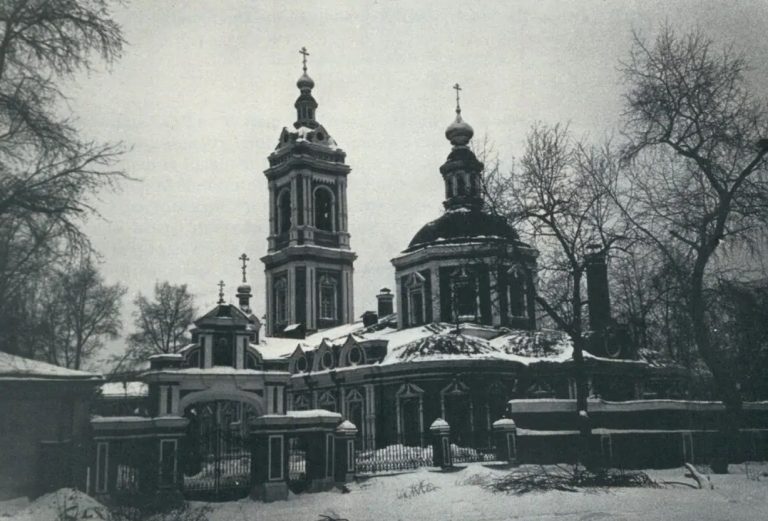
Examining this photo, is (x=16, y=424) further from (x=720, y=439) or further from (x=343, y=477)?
(x=720, y=439)

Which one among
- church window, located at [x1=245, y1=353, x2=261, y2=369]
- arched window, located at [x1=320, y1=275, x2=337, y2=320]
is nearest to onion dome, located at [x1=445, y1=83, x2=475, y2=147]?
arched window, located at [x1=320, y1=275, x2=337, y2=320]

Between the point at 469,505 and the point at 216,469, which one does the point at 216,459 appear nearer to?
the point at 216,469

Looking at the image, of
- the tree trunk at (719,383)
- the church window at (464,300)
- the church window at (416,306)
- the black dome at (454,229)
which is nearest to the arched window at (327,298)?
the black dome at (454,229)

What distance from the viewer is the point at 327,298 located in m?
41.8

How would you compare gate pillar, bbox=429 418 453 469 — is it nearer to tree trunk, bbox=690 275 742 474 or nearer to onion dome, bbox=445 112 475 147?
tree trunk, bbox=690 275 742 474

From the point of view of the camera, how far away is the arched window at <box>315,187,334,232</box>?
42219 millimetres

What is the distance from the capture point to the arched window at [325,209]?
42219 millimetres

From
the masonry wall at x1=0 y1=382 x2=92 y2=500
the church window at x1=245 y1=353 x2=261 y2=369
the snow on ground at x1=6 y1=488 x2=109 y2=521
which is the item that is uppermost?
the church window at x1=245 y1=353 x2=261 y2=369

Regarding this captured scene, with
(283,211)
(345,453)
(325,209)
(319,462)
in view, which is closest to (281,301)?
(283,211)

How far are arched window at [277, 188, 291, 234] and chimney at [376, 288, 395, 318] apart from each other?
27.4 ft

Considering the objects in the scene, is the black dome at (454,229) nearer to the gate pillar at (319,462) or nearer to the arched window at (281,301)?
the arched window at (281,301)

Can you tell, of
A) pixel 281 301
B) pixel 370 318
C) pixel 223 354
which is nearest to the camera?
pixel 223 354

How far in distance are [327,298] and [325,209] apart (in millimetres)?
4831

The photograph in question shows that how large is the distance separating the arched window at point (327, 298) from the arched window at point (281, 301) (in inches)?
77.0
